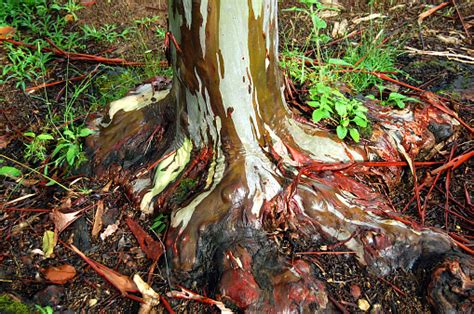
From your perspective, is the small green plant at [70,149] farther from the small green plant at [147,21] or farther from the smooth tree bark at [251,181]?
the small green plant at [147,21]

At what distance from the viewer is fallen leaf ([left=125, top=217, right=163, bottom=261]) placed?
6.82ft

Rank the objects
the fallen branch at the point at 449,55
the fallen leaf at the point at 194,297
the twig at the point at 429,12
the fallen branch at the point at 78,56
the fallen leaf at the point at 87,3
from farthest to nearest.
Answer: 1. the fallen leaf at the point at 87,3
2. the twig at the point at 429,12
3. the fallen branch at the point at 78,56
4. the fallen branch at the point at 449,55
5. the fallen leaf at the point at 194,297

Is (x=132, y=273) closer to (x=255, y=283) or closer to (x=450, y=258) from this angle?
(x=255, y=283)

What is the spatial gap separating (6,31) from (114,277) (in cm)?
287

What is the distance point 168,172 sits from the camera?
2301 millimetres

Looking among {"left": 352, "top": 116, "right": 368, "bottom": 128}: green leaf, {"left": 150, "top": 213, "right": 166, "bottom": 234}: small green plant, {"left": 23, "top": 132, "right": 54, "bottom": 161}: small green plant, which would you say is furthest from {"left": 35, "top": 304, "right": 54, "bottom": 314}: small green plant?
{"left": 352, "top": 116, "right": 368, "bottom": 128}: green leaf

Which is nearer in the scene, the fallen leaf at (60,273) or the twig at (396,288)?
the twig at (396,288)

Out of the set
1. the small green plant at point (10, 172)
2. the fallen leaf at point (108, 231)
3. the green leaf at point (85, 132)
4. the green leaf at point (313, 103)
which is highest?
the green leaf at point (313, 103)

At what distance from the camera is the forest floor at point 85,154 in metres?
1.96

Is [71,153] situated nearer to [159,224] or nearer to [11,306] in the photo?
[159,224]

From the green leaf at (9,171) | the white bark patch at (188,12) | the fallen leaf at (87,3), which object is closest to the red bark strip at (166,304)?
the white bark patch at (188,12)

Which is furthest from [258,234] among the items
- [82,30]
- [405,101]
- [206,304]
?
[82,30]

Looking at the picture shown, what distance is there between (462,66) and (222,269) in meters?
2.70

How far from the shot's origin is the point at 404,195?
2469 mm
